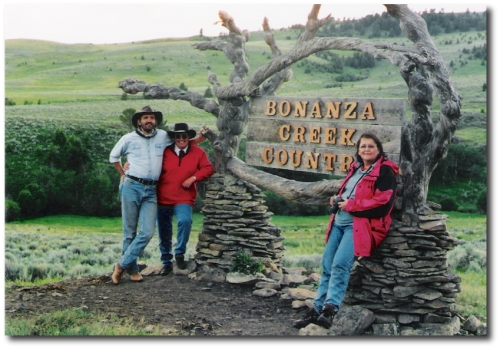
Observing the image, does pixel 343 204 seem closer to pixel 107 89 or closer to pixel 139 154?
pixel 139 154

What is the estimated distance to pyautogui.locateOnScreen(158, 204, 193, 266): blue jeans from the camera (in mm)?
8453

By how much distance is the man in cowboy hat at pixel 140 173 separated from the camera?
8164mm

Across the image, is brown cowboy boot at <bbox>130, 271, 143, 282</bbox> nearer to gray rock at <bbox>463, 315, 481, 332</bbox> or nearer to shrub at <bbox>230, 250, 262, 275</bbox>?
shrub at <bbox>230, 250, 262, 275</bbox>

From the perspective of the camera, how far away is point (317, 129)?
24.9 feet

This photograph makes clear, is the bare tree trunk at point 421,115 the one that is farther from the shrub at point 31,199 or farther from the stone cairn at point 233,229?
the shrub at point 31,199

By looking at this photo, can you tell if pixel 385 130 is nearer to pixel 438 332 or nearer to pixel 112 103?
pixel 438 332

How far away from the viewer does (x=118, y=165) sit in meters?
8.33

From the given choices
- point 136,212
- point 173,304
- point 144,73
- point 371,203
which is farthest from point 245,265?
point 144,73

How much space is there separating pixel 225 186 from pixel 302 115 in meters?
1.72

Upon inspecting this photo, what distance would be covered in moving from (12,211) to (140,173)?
4525 mm

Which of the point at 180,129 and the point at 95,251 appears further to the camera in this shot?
the point at 95,251

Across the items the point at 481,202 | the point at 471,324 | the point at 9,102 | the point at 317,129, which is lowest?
the point at 471,324

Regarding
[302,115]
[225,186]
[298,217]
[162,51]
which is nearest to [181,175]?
[225,186]

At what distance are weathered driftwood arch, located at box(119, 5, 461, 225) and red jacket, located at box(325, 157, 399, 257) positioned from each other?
1.38 ft
